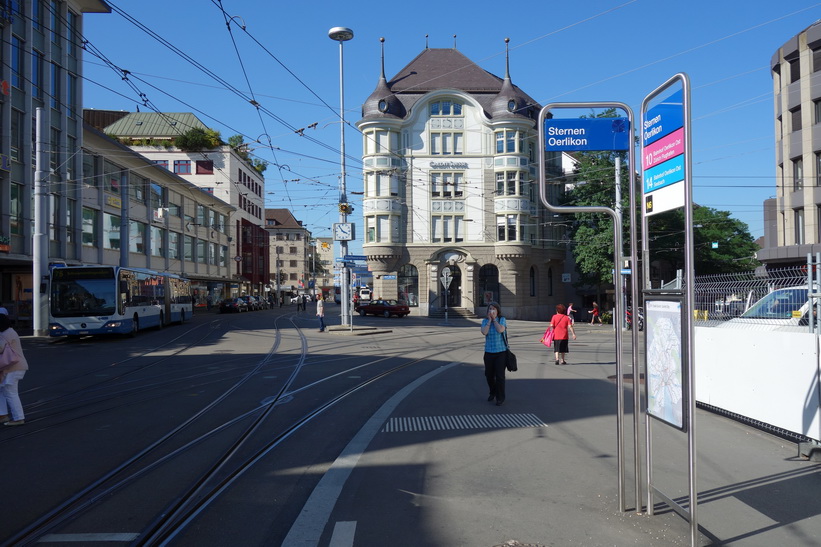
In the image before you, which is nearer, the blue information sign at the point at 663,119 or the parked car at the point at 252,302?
the blue information sign at the point at 663,119

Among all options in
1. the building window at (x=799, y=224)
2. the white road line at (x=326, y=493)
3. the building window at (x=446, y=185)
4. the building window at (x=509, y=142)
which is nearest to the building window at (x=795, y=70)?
the building window at (x=799, y=224)

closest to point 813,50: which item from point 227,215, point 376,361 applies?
point 376,361

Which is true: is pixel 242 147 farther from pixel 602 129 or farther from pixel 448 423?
pixel 602 129

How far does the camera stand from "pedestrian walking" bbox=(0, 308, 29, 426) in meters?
9.03

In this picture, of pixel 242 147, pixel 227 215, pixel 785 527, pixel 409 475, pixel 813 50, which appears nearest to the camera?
pixel 785 527

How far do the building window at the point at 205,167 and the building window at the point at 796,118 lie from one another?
49.8 m

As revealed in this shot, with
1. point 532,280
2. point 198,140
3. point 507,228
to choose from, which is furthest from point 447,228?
point 198,140

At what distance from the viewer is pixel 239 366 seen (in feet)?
55.4

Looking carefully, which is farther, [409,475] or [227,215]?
[227,215]

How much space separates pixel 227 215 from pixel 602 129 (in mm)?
70120

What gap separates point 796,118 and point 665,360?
41703 mm

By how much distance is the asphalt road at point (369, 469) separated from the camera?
496 cm

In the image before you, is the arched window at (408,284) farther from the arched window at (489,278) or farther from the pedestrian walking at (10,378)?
the pedestrian walking at (10,378)

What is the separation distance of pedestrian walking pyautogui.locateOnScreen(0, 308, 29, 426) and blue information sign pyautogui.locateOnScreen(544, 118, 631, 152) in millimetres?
7477
